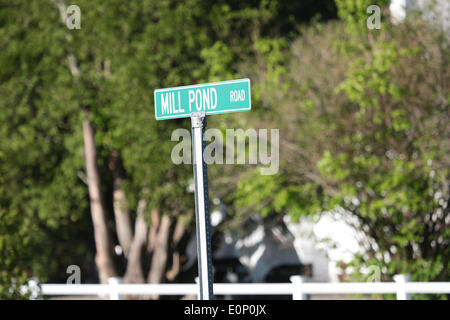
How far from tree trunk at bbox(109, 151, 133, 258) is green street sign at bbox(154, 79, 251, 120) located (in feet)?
43.1

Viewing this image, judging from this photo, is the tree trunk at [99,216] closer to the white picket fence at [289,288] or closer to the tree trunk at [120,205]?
the tree trunk at [120,205]

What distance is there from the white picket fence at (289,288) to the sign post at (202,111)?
4.40 m

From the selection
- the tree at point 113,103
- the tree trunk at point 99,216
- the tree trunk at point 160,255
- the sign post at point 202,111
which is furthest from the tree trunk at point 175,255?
the sign post at point 202,111

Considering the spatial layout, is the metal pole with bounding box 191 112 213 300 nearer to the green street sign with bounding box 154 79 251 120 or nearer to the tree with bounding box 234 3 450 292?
the green street sign with bounding box 154 79 251 120

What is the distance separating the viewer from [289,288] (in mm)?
10523

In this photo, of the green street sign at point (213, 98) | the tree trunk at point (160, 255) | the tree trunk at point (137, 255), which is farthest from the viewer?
the tree trunk at point (137, 255)

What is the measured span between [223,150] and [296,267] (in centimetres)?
1131

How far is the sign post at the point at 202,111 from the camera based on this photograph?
5.52m

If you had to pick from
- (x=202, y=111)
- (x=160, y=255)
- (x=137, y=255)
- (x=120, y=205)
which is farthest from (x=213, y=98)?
(x=137, y=255)

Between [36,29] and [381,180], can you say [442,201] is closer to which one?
[381,180]

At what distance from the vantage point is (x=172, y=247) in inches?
793

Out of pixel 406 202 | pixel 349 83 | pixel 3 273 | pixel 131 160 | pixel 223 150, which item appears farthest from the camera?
pixel 131 160

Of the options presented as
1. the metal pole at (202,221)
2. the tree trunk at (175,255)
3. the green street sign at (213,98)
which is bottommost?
the tree trunk at (175,255)
